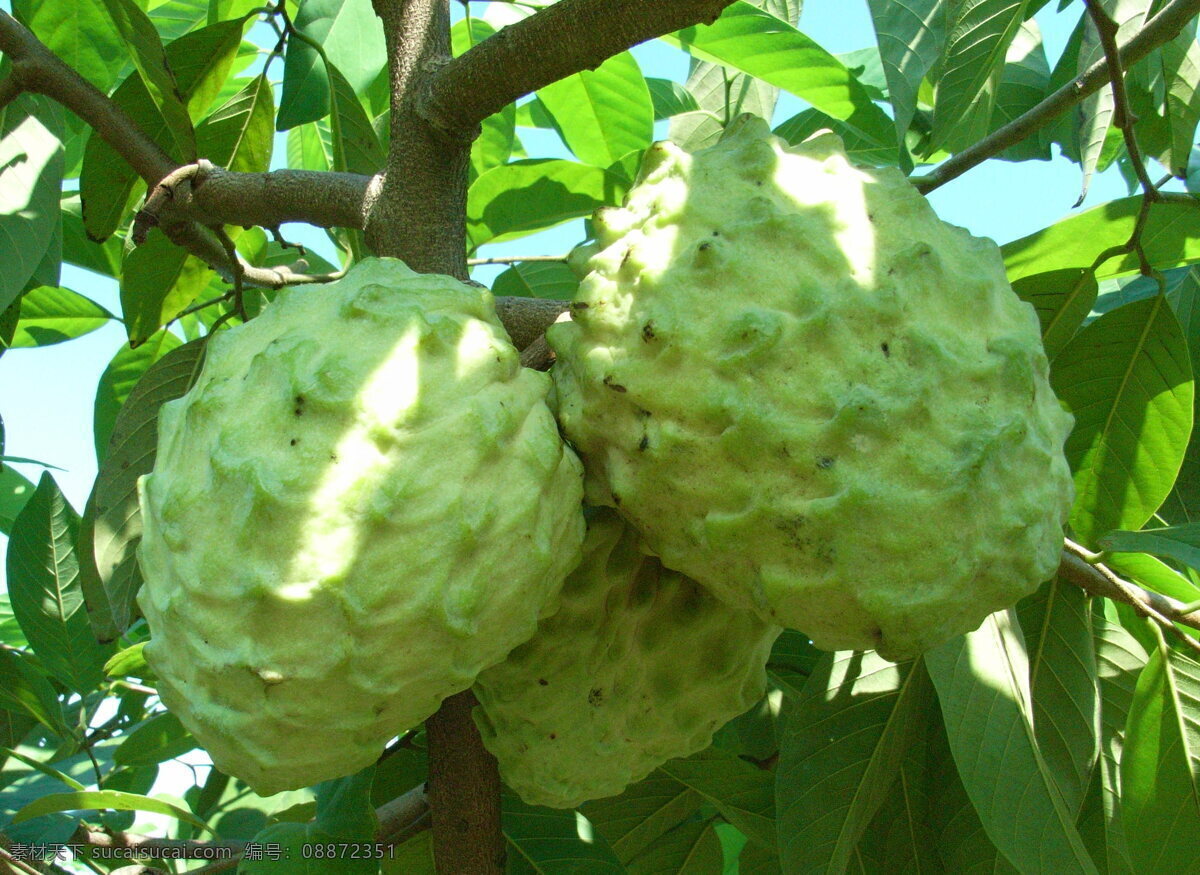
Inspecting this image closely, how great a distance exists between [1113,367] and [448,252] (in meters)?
1.00

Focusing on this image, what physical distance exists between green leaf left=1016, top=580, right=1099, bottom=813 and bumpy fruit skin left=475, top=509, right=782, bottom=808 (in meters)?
0.53

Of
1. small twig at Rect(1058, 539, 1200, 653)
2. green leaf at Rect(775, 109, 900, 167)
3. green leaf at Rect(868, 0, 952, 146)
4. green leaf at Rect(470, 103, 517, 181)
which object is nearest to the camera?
small twig at Rect(1058, 539, 1200, 653)

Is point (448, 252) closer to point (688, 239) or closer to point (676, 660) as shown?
point (688, 239)

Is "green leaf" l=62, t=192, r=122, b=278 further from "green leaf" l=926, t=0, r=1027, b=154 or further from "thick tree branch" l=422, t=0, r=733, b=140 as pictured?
"green leaf" l=926, t=0, r=1027, b=154

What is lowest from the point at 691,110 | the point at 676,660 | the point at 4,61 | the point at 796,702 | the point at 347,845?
the point at 796,702

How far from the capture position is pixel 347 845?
1242mm

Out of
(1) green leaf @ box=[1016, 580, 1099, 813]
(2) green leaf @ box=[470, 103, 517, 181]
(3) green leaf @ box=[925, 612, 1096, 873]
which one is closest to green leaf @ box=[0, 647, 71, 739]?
(2) green leaf @ box=[470, 103, 517, 181]

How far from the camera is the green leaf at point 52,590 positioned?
207 cm

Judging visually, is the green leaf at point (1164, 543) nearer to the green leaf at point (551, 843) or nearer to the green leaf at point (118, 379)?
the green leaf at point (551, 843)

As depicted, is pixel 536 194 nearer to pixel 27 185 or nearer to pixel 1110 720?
pixel 27 185

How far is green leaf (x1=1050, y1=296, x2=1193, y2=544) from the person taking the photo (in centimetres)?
154

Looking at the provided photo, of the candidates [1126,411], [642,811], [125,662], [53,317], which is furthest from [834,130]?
[53,317]

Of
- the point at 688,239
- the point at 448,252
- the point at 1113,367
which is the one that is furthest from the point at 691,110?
the point at 688,239

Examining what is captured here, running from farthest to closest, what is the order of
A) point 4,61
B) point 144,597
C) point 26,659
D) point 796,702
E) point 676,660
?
1. point 26,659
2. point 4,61
3. point 796,702
4. point 676,660
5. point 144,597
